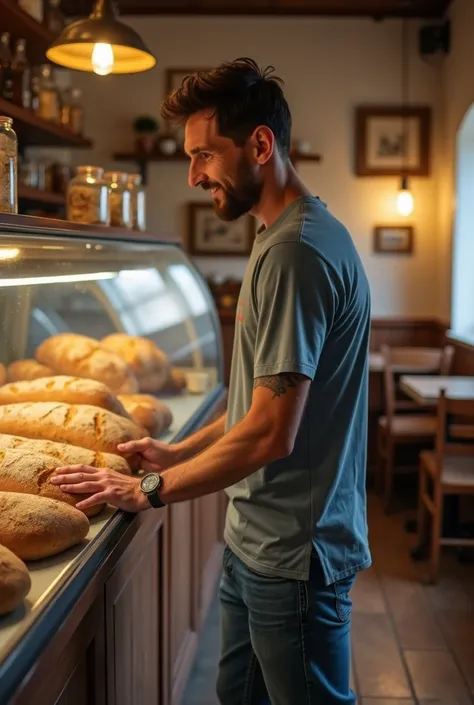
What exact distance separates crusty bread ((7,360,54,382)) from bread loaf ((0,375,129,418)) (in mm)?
50

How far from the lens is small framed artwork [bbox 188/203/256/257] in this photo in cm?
572

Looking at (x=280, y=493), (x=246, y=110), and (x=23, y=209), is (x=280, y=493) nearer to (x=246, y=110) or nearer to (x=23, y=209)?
(x=246, y=110)

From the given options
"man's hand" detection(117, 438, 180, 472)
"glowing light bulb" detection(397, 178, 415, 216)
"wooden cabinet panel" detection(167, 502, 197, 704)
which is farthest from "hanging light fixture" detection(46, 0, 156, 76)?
"glowing light bulb" detection(397, 178, 415, 216)

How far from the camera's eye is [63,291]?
2.49 meters

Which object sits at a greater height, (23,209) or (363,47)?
(363,47)

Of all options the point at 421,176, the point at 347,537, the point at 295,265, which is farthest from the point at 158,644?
the point at 421,176

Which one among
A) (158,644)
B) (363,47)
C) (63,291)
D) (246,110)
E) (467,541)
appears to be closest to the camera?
(246,110)

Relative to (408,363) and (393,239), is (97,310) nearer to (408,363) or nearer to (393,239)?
(408,363)

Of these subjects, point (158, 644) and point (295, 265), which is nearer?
point (295, 265)

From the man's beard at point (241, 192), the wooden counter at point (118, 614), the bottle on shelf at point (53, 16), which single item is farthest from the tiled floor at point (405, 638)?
the bottle on shelf at point (53, 16)

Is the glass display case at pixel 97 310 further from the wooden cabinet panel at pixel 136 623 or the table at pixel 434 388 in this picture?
the table at pixel 434 388

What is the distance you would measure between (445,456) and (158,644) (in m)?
2.33

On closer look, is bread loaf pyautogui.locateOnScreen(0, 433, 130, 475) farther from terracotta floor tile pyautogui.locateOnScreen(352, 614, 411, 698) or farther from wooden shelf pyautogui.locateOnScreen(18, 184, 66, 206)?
wooden shelf pyautogui.locateOnScreen(18, 184, 66, 206)

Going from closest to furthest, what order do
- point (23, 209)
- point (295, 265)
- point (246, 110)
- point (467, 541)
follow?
point (295, 265), point (246, 110), point (467, 541), point (23, 209)
